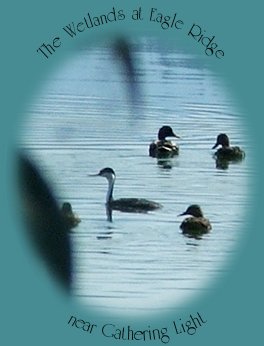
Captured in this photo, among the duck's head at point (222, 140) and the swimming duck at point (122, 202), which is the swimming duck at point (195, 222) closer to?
the swimming duck at point (122, 202)

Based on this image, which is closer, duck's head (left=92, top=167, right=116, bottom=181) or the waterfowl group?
the waterfowl group

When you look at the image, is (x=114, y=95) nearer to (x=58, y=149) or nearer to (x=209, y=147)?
(x=58, y=149)

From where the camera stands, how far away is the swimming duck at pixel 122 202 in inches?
439

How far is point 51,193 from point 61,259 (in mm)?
553

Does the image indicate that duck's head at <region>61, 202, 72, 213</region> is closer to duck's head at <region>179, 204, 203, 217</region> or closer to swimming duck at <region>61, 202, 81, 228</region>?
swimming duck at <region>61, 202, 81, 228</region>

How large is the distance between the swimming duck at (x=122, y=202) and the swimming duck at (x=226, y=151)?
539mm

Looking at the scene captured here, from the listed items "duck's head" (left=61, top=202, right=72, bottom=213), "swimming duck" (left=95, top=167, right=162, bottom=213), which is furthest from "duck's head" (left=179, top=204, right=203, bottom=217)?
"duck's head" (left=61, top=202, right=72, bottom=213)

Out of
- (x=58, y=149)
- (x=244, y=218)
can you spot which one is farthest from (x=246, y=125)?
(x=58, y=149)

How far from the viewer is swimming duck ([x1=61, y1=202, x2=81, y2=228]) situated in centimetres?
961

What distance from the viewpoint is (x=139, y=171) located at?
11633mm

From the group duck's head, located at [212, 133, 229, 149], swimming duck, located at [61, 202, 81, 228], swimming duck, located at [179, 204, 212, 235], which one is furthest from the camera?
duck's head, located at [212, 133, 229, 149]

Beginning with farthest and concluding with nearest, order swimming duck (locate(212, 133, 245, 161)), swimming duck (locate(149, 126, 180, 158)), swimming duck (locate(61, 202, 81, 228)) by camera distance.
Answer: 1. swimming duck (locate(149, 126, 180, 158))
2. swimming duck (locate(212, 133, 245, 161))
3. swimming duck (locate(61, 202, 81, 228))

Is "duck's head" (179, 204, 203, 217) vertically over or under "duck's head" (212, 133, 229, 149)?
under

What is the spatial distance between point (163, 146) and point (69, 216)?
267 centimetres
